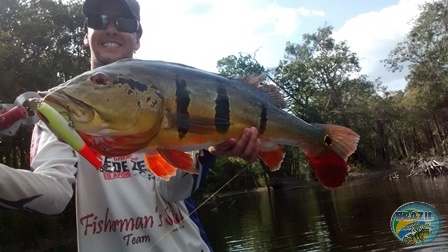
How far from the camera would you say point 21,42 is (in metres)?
26.4

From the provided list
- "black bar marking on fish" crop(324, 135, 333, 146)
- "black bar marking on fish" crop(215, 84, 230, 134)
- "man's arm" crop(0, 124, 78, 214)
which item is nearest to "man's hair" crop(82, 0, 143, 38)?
"man's arm" crop(0, 124, 78, 214)

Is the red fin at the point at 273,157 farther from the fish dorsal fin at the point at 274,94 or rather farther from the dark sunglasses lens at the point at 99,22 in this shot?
the dark sunglasses lens at the point at 99,22

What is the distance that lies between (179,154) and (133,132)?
311 mm

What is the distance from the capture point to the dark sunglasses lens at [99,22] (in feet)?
10.4

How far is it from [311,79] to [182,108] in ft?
187

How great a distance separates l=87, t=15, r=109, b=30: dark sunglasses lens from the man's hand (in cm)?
121

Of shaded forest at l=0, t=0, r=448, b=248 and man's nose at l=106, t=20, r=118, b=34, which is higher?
shaded forest at l=0, t=0, r=448, b=248

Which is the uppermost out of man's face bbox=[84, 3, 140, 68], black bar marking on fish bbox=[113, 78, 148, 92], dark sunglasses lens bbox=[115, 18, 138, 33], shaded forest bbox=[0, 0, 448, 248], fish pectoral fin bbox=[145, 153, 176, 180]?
shaded forest bbox=[0, 0, 448, 248]

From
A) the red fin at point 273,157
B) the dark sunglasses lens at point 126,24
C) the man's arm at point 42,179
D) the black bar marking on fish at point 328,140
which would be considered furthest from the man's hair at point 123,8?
the black bar marking on fish at point 328,140

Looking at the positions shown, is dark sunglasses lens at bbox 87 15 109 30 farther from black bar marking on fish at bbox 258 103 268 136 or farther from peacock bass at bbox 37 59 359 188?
black bar marking on fish at bbox 258 103 268 136

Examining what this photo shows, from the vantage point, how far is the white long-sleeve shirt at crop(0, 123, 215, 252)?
270 centimetres

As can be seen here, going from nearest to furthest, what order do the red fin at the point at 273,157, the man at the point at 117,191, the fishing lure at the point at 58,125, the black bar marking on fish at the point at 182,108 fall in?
1. the fishing lure at the point at 58,125
2. the black bar marking on fish at the point at 182,108
3. the man at the point at 117,191
4. the red fin at the point at 273,157

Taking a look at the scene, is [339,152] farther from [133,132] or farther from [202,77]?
[133,132]

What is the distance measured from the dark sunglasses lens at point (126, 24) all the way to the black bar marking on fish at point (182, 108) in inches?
45.4
